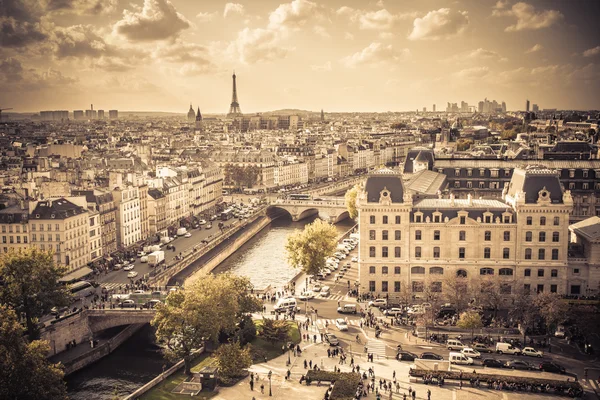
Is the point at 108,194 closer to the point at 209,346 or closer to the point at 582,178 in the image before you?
the point at 209,346

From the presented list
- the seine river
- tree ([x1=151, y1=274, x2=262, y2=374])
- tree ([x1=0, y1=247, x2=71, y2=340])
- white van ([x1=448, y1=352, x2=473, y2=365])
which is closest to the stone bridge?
the seine river

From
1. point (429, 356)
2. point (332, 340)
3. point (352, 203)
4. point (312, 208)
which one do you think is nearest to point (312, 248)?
point (332, 340)

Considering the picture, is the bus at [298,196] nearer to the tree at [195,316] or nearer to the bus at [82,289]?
the bus at [82,289]

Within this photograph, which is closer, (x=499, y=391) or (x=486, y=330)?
(x=499, y=391)

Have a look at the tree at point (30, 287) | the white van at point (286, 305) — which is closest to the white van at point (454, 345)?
the white van at point (286, 305)

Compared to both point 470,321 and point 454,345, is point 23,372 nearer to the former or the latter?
point 454,345

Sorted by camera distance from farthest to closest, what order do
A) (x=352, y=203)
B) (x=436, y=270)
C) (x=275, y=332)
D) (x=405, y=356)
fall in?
(x=352, y=203)
(x=436, y=270)
(x=275, y=332)
(x=405, y=356)

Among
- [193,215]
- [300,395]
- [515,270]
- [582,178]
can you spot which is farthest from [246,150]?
[300,395]
